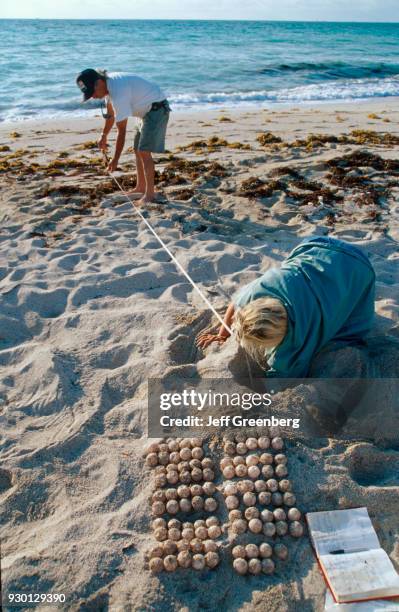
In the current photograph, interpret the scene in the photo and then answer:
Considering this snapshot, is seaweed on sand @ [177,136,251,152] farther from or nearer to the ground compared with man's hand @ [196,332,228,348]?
farther from the ground

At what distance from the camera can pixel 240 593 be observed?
1.81 m

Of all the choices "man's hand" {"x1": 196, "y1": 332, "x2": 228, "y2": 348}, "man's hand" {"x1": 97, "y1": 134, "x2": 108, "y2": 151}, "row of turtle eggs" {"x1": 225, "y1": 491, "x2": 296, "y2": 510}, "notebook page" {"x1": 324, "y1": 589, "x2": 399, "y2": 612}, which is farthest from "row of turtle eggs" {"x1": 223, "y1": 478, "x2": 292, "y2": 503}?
"man's hand" {"x1": 97, "y1": 134, "x2": 108, "y2": 151}

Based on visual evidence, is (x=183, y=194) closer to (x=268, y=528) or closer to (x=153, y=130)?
(x=153, y=130)

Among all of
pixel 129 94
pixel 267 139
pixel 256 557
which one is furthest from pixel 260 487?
pixel 267 139

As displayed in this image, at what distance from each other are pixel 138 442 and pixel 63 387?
0.59 metres

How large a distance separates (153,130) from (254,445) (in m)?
3.51

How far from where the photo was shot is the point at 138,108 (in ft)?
15.4

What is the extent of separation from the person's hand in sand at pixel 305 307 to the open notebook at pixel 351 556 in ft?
2.41

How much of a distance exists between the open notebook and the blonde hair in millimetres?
750

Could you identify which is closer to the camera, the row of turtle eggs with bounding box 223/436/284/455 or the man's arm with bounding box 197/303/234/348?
the row of turtle eggs with bounding box 223/436/284/455

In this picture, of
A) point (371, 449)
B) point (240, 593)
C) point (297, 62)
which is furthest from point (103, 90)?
point (297, 62)

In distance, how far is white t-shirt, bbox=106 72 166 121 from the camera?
4.42m

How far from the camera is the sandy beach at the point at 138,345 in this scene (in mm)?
1879

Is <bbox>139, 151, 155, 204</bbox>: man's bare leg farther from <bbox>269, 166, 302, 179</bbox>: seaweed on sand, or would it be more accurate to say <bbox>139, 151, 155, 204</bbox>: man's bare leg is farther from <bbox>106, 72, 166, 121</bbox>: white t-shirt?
<bbox>269, 166, 302, 179</bbox>: seaweed on sand
